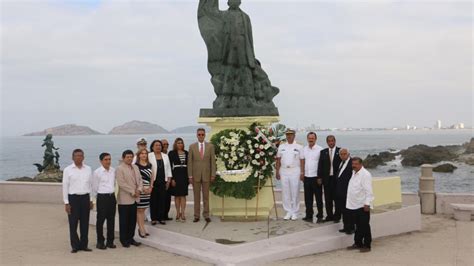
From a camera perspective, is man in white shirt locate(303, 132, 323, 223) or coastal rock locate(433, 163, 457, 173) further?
coastal rock locate(433, 163, 457, 173)

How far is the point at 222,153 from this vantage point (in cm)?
908

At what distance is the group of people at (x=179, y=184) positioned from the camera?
748 centimetres

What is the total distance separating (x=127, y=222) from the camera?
7762 mm

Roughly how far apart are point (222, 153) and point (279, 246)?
7.68 feet

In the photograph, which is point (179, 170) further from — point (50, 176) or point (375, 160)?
point (375, 160)

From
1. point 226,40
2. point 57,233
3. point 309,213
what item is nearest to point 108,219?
point 57,233

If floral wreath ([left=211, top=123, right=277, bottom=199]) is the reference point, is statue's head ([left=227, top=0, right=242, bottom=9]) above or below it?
above

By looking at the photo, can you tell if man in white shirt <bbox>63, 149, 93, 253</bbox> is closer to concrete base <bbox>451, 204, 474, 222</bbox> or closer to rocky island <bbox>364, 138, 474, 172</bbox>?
concrete base <bbox>451, 204, 474, 222</bbox>

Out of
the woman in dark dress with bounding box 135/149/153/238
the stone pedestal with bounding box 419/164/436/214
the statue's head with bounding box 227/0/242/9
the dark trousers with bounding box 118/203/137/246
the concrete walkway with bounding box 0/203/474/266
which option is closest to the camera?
the concrete walkway with bounding box 0/203/474/266

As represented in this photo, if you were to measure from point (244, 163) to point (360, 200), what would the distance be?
7.65 ft

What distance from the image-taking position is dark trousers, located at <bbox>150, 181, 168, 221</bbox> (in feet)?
27.8

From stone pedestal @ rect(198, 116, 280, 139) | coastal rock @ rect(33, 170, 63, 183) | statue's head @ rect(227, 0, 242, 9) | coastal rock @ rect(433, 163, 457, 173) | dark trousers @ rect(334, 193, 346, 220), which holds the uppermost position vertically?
statue's head @ rect(227, 0, 242, 9)

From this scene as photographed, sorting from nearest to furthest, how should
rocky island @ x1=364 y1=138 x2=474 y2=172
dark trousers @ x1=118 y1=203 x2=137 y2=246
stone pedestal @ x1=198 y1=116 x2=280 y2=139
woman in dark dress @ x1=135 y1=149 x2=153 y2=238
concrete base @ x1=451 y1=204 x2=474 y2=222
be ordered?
dark trousers @ x1=118 y1=203 x2=137 y2=246 < woman in dark dress @ x1=135 y1=149 x2=153 y2=238 < stone pedestal @ x1=198 y1=116 x2=280 y2=139 < concrete base @ x1=451 y1=204 x2=474 y2=222 < rocky island @ x1=364 y1=138 x2=474 y2=172

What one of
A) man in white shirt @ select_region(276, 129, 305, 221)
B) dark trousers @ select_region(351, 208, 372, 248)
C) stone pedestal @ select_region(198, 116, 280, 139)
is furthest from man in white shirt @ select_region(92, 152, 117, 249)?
dark trousers @ select_region(351, 208, 372, 248)
